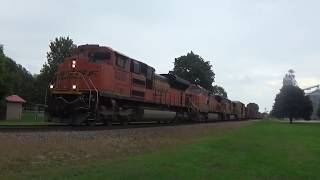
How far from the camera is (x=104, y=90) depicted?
24969mm

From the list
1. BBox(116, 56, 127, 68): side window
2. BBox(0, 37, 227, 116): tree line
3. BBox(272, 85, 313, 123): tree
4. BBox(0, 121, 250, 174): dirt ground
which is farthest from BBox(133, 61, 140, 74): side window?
BBox(272, 85, 313, 123): tree

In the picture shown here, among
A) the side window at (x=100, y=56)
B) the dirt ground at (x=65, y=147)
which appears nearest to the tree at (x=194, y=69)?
the side window at (x=100, y=56)

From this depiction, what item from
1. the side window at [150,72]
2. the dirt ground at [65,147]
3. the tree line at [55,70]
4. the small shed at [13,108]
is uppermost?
the tree line at [55,70]

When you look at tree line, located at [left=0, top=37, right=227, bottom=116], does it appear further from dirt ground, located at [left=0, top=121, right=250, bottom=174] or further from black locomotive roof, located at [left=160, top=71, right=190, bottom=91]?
dirt ground, located at [left=0, top=121, right=250, bottom=174]

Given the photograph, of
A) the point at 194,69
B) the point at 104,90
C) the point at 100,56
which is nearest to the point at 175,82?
the point at 100,56

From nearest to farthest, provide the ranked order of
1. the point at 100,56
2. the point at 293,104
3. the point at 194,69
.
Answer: the point at 100,56 → the point at 293,104 → the point at 194,69

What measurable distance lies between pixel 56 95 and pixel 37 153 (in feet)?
40.3

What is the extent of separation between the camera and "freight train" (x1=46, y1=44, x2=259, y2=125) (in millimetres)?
23906

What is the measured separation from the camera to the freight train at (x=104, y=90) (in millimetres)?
23906

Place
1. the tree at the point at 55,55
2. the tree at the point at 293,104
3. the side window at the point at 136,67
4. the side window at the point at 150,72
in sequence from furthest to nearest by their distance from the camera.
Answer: the tree at the point at 293,104 → the tree at the point at 55,55 → the side window at the point at 150,72 → the side window at the point at 136,67

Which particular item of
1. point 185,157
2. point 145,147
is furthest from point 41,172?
point 145,147

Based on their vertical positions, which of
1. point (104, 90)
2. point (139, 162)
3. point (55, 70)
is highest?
point (55, 70)

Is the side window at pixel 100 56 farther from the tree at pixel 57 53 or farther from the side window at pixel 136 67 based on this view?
the tree at pixel 57 53

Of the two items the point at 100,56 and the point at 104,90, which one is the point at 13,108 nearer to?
the point at 100,56
